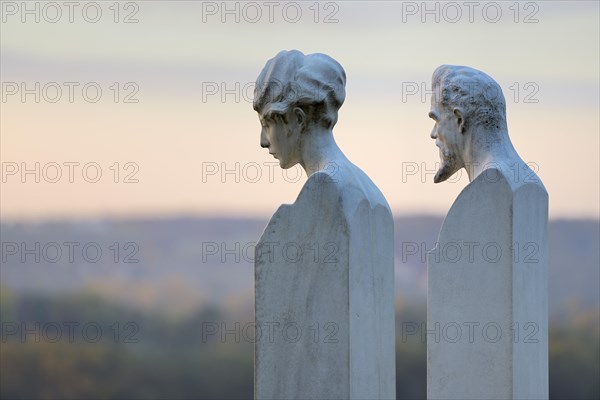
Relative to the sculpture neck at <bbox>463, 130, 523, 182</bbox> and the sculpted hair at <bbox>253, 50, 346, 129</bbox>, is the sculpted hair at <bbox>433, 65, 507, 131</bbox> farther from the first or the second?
the sculpted hair at <bbox>253, 50, 346, 129</bbox>

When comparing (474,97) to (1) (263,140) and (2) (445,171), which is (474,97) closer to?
(2) (445,171)

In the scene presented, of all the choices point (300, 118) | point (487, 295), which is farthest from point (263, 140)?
point (487, 295)

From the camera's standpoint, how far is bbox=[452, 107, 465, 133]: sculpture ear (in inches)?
543

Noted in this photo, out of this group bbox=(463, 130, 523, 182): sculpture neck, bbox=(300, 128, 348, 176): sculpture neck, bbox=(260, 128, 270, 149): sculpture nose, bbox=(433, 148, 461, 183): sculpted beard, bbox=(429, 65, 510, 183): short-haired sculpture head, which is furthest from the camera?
bbox=(433, 148, 461, 183): sculpted beard

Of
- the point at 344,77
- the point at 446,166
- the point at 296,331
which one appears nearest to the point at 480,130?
the point at 446,166

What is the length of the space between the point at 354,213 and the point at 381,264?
549mm

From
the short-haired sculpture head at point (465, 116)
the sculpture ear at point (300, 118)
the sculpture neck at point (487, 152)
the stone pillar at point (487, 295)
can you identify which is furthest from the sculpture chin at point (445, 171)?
the sculpture ear at point (300, 118)

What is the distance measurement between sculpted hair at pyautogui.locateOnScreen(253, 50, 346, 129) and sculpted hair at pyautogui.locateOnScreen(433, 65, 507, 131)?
1.23 meters

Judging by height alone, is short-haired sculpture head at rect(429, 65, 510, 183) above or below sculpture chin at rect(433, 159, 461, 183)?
above

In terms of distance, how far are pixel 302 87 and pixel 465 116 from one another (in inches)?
62.9

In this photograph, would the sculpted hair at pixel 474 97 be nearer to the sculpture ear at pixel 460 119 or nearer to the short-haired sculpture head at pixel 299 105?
the sculpture ear at pixel 460 119

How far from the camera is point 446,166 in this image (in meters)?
14.0

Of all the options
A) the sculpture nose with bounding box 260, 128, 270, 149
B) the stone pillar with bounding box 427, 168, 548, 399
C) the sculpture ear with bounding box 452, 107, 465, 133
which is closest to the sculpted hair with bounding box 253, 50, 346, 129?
the sculpture nose with bounding box 260, 128, 270, 149

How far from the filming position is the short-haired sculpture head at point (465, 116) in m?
13.7
